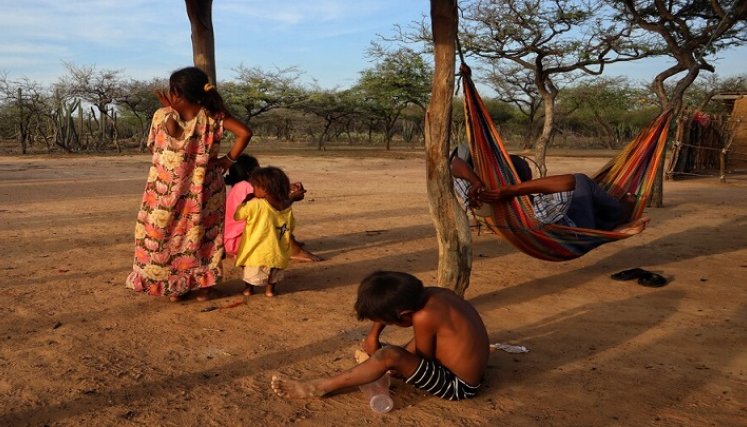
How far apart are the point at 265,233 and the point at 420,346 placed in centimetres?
183

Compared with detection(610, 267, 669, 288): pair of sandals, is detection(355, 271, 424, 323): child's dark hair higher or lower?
higher

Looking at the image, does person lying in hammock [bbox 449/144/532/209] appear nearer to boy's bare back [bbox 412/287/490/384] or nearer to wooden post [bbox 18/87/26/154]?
boy's bare back [bbox 412/287/490/384]

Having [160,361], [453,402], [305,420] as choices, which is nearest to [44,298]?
[160,361]

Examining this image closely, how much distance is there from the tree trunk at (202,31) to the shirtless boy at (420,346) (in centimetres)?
339

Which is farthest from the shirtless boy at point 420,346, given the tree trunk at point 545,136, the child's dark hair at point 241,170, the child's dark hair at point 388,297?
the tree trunk at point 545,136

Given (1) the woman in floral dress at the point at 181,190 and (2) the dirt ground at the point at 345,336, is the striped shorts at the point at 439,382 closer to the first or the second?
(2) the dirt ground at the point at 345,336

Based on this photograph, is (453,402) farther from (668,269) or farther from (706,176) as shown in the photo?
(706,176)

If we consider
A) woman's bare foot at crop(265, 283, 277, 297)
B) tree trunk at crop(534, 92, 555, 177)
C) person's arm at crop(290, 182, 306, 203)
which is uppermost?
tree trunk at crop(534, 92, 555, 177)

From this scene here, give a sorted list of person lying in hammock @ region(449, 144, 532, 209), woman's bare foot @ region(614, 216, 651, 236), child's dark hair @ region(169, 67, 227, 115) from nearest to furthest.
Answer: child's dark hair @ region(169, 67, 227, 115) < woman's bare foot @ region(614, 216, 651, 236) < person lying in hammock @ region(449, 144, 532, 209)

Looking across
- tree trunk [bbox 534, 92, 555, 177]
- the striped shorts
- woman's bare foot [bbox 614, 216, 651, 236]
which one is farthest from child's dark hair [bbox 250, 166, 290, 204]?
tree trunk [bbox 534, 92, 555, 177]

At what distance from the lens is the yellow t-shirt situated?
407 centimetres

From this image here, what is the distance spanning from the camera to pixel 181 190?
3.77m

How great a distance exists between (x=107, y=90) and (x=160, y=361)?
88.5 feet

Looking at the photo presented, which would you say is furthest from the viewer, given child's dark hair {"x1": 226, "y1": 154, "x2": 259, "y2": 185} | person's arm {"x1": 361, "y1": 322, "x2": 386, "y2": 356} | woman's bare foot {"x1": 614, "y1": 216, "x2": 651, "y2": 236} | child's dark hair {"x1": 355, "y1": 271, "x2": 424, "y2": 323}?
child's dark hair {"x1": 226, "y1": 154, "x2": 259, "y2": 185}
